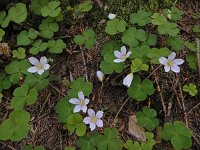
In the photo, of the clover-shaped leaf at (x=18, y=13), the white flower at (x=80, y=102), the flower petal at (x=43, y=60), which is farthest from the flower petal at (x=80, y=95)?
the clover-shaped leaf at (x=18, y=13)

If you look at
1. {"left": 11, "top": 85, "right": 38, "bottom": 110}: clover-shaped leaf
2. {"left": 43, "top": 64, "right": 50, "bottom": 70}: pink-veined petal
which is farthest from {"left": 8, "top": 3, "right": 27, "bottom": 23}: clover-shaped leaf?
{"left": 11, "top": 85, "right": 38, "bottom": 110}: clover-shaped leaf

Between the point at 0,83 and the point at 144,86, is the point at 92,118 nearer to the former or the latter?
the point at 144,86

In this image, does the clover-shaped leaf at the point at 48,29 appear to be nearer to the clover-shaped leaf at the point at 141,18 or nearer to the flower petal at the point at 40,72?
the flower petal at the point at 40,72

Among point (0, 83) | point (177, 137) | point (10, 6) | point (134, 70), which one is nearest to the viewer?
point (177, 137)

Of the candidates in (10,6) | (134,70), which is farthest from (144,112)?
(10,6)

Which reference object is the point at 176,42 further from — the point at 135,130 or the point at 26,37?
the point at 26,37

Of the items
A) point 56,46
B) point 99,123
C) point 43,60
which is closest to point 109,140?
point 99,123
